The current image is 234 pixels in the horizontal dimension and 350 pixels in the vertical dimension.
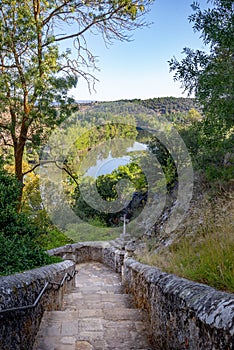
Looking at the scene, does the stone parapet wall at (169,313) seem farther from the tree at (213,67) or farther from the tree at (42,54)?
the tree at (42,54)

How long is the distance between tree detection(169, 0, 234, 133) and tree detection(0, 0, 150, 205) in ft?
12.4

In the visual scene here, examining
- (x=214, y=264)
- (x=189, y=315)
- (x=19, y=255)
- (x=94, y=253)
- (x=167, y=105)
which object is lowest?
(x=94, y=253)

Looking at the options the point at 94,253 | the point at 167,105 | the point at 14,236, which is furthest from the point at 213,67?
the point at 94,253

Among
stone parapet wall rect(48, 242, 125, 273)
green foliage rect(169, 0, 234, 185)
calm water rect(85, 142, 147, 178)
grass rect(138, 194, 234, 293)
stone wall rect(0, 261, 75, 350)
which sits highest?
green foliage rect(169, 0, 234, 185)

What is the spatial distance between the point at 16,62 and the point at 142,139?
7.44m

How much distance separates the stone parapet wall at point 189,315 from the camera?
1.53m

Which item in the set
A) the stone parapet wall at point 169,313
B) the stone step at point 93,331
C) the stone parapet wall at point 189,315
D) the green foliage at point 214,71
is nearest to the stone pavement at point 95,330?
the stone step at point 93,331

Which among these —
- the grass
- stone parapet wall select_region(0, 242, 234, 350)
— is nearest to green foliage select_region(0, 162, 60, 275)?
stone parapet wall select_region(0, 242, 234, 350)

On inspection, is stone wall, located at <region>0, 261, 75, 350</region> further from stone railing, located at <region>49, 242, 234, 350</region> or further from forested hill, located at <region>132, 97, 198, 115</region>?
forested hill, located at <region>132, 97, 198, 115</region>

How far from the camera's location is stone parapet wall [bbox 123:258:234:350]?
153 cm

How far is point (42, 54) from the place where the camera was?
8273mm

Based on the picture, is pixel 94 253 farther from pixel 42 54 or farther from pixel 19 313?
pixel 19 313

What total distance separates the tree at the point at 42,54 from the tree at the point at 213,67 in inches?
149

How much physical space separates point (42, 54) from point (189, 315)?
7.82m
